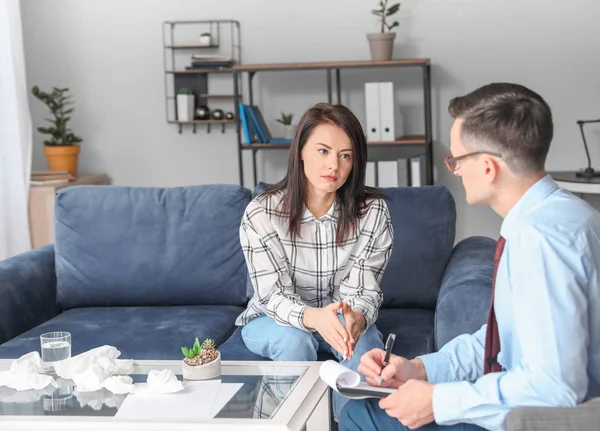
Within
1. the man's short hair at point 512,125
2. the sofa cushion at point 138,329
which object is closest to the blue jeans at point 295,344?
the sofa cushion at point 138,329

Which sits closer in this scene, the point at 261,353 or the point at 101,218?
the point at 261,353

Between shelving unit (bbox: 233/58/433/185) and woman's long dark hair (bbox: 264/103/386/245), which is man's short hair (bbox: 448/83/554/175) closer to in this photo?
woman's long dark hair (bbox: 264/103/386/245)

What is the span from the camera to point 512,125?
144 cm

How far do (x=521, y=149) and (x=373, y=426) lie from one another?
22.7 inches

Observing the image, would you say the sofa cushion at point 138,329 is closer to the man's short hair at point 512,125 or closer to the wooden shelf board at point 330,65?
the man's short hair at point 512,125

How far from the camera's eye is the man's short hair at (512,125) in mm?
1441

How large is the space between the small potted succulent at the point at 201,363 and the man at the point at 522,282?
0.42 metres

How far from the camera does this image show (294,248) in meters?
2.44

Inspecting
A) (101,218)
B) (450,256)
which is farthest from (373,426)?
(101,218)

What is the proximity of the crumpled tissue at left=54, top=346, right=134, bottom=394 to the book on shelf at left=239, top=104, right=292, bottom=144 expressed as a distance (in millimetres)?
2742

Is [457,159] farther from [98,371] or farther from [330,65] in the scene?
[330,65]

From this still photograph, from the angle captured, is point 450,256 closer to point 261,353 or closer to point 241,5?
point 261,353

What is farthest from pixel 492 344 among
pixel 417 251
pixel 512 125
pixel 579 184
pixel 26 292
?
pixel 579 184

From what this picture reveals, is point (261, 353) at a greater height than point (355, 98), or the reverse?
point (355, 98)
